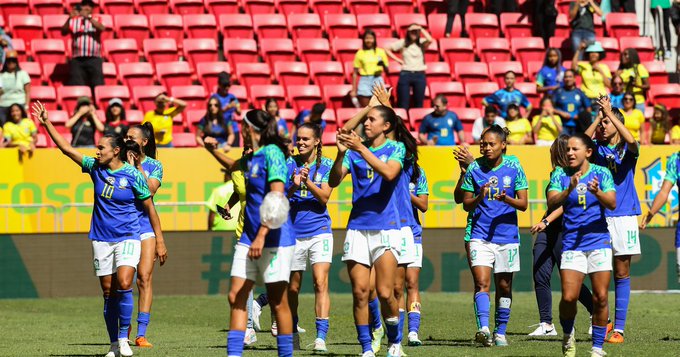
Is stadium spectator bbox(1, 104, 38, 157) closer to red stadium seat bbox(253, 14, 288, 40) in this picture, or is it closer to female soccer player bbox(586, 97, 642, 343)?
red stadium seat bbox(253, 14, 288, 40)

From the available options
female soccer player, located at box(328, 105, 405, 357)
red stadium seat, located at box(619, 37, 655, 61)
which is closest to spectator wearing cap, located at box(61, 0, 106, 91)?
red stadium seat, located at box(619, 37, 655, 61)

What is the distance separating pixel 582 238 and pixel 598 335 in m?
0.86

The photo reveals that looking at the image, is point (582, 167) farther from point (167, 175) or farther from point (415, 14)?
point (415, 14)

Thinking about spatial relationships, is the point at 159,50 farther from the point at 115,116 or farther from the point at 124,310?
the point at 124,310

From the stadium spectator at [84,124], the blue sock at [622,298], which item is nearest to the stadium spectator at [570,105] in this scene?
the stadium spectator at [84,124]

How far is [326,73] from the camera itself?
24.4 meters

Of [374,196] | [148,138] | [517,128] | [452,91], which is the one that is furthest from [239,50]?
[374,196]

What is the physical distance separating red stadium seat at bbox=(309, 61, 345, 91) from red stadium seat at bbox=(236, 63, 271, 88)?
861mm

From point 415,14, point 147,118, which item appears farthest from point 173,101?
point 415,14

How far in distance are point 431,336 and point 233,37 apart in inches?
491

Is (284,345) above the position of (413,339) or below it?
above

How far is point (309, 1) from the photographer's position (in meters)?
26.0

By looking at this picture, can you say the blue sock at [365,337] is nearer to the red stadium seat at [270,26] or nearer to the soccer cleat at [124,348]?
the soccer cleat at [124,348]

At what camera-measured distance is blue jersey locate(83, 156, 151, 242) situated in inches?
459
